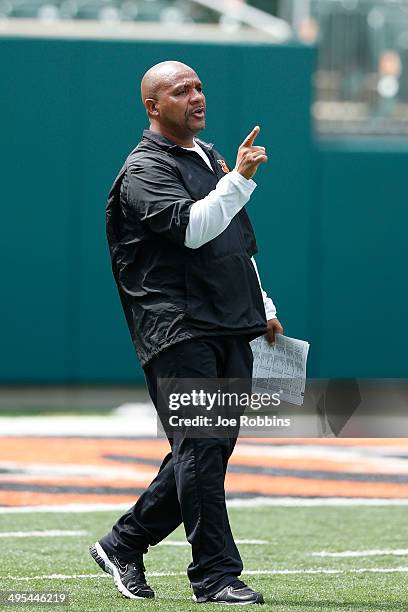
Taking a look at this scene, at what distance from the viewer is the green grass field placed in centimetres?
514

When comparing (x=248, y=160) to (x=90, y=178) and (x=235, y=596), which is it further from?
(x=90, y=178)

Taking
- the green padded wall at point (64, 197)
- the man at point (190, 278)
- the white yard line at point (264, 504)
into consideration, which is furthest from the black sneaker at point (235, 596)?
the green padded wall at point (64, 197)

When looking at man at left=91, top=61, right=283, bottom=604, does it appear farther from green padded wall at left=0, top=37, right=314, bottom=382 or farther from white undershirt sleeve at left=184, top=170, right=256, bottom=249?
green padded wall at left=0, top=37, right=314, bottom=382

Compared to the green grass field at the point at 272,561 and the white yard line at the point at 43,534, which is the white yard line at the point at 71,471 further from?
the white yard line at the point at 43,534

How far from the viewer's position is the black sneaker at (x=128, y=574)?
205 inches

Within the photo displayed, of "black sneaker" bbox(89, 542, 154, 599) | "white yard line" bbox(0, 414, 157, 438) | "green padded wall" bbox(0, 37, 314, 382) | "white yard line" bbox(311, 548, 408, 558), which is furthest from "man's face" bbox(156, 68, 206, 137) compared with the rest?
"green padded wall" bbox(0, 37, 314, 382)

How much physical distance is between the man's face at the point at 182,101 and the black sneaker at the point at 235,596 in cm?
163

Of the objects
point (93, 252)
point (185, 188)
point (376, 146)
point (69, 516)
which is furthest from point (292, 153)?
point (185, 188)

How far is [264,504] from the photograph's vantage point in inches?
327

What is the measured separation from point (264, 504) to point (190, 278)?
3596mm

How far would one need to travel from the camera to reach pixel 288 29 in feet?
46.3

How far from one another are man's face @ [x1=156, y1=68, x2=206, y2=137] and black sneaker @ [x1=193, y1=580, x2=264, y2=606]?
1.63 meters

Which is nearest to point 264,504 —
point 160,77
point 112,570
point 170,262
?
point 112,570

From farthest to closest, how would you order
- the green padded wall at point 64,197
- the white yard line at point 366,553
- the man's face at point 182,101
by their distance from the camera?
the green padded wall at point 64,197
the white yard line at point 366,553
the man's face at point 182,101
